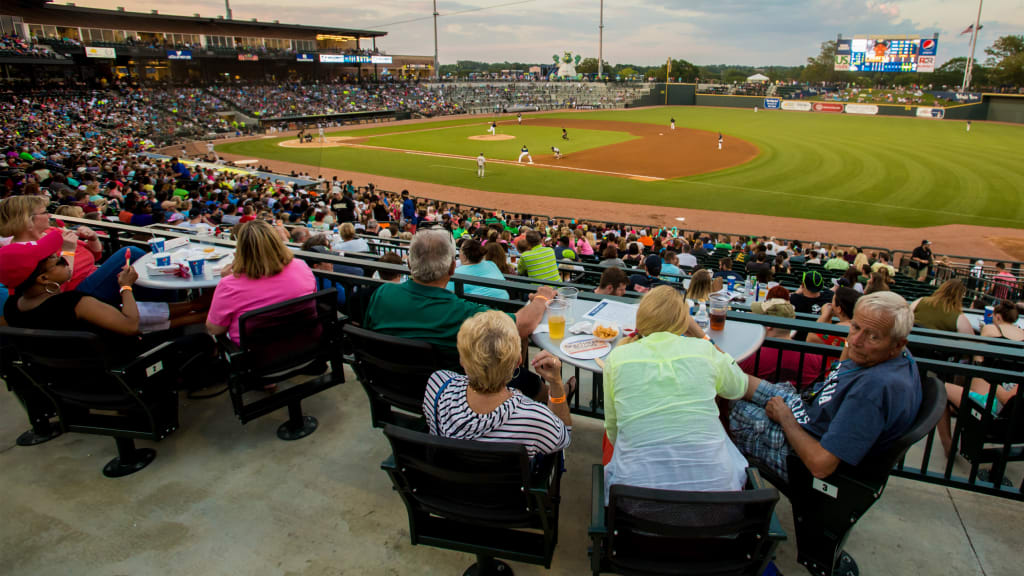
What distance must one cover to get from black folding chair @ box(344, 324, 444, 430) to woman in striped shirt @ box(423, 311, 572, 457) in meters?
0.38

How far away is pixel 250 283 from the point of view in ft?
12.9

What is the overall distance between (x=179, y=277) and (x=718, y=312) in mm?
4264

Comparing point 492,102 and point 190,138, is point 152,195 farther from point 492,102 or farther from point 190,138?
point 492,102

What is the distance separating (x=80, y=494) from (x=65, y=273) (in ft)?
4.75

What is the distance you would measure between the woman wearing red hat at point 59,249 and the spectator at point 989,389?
18.8 feet

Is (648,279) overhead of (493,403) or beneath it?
beneath

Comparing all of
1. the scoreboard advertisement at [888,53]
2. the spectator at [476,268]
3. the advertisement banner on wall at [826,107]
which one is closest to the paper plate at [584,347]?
the spectator at [476,268]

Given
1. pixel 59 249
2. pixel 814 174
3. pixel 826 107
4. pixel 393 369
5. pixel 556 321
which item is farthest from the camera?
pixel 826 107

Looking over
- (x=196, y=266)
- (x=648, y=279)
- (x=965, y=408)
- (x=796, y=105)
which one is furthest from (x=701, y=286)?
(x=796, y=105)

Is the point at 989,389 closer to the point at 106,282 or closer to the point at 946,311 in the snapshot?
the point at 946,311

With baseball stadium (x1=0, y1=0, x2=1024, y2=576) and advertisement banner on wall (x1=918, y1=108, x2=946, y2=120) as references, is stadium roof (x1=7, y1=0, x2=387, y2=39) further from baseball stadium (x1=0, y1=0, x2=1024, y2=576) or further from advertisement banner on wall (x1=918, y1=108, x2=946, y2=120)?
advertisement banner on wall (x1=918, y1=108, x2=946, y2=120)

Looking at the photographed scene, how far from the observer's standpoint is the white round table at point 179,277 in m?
4.47

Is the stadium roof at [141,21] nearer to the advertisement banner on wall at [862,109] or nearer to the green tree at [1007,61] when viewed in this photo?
the advertisement banner on wall at [862,109]

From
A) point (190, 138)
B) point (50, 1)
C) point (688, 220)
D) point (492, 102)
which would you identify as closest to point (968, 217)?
point (688, 220)
